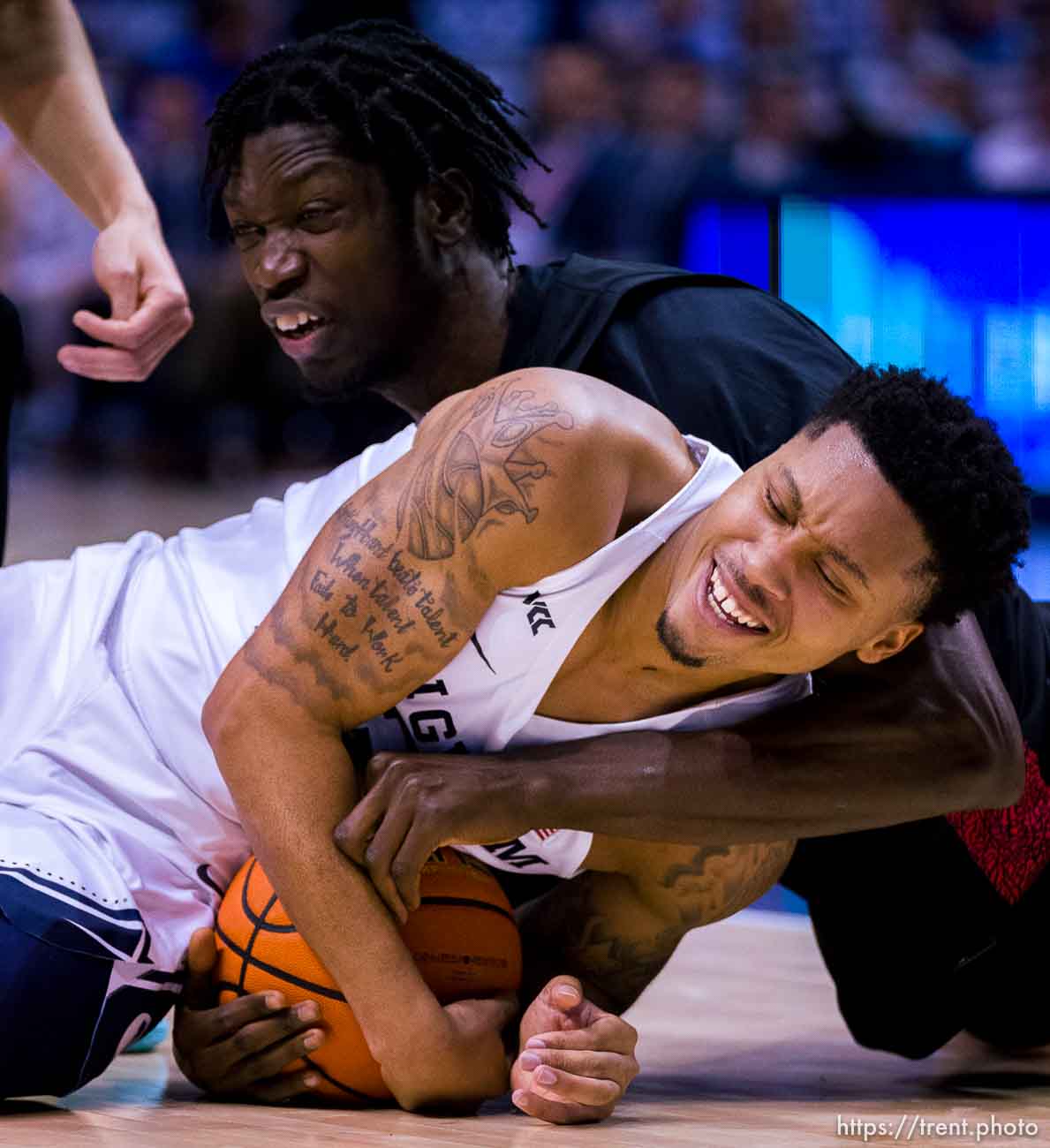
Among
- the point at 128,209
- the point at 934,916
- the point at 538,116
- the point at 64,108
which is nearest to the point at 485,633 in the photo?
the point at 934,916

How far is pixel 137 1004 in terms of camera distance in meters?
2.76

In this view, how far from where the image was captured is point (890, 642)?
2.73m

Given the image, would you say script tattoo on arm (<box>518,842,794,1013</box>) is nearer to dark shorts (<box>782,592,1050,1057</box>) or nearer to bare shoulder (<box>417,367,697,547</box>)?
dark shorts (<box>782,592,1050,1057</box>)

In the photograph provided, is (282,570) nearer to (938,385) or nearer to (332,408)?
(938,385)

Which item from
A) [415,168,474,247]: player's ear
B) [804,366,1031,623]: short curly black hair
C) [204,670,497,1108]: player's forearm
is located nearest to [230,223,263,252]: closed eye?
[415,168,474,247]: player's ear

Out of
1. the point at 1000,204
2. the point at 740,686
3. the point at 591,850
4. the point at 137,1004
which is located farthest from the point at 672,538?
the point at 1000,204

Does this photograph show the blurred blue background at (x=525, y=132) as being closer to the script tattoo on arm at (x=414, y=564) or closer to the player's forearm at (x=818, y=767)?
the player's forearm at (x=818, y=767)

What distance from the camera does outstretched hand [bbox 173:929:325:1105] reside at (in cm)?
271

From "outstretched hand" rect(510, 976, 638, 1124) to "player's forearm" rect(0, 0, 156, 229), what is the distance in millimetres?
1803

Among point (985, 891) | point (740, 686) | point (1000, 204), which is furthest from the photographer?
point (1000, 204)

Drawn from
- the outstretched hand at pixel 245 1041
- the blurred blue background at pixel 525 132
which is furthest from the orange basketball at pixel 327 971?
the blurred blue background at pixel 525 132

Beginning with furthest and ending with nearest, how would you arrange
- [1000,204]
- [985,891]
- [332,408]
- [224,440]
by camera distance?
[224,440] < [332,408] < [1000,204] < [985,891]

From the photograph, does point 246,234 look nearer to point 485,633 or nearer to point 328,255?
point 328,255

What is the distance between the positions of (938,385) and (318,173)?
53.8 inches
